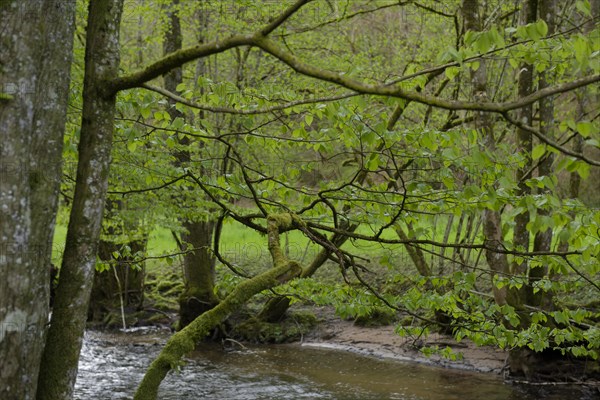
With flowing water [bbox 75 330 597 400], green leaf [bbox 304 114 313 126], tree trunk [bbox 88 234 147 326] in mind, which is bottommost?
flowing water [bbox 75 330 597 400]

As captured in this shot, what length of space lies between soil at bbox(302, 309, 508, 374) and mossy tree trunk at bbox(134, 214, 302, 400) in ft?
28.0

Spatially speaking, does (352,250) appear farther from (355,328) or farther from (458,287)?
(458,287)

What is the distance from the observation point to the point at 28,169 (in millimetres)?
2949

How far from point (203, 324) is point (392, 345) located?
11.2 m

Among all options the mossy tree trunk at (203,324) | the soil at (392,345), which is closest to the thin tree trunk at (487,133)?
the soil at (392,345)

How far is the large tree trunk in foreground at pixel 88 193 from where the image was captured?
11.0 feet

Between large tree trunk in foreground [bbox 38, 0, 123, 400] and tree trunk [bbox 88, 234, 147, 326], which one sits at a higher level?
large tree trunk in foreground [bbox 38, 0, 123, 400]

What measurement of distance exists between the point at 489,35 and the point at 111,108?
2.09 meters

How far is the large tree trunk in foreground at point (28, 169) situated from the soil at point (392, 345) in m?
9.43

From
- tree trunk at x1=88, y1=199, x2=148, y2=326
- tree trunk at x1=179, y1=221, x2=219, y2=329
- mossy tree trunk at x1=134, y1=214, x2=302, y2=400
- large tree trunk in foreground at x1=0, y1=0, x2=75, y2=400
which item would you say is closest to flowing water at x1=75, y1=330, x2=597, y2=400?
tree trunk at x1=179, y1=221, x2=219, y2=329

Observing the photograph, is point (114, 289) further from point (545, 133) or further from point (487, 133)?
point (545, 133)

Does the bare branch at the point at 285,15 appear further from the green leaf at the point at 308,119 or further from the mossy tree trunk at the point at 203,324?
the green leaf at the point at 308,119

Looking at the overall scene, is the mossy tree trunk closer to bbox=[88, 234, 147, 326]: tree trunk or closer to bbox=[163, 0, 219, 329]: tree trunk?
bbox=[163, 0, 219, 329]: tree trunk

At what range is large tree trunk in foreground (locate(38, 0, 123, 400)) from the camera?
334 centimetres
